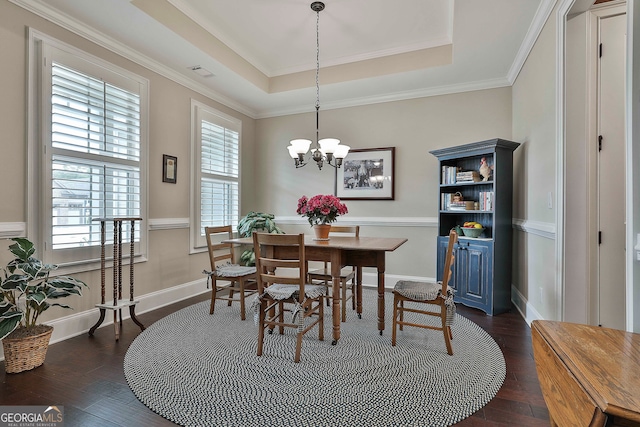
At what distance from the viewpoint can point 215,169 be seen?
4.64 metres

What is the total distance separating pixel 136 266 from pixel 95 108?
5.32 feet

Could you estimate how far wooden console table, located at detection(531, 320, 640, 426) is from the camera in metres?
0.73

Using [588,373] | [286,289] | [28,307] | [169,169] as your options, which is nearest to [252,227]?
[169,169]

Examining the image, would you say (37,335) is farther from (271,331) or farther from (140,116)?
(140,116)

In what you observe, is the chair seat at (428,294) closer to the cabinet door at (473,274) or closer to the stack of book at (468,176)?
the cabinet door at (473,274)

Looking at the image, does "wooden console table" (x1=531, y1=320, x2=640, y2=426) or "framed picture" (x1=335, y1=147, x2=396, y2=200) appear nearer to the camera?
"wooden console table" (x1=531, y1=320, x2=640, y2=426)

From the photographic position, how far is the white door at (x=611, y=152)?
2312 mm

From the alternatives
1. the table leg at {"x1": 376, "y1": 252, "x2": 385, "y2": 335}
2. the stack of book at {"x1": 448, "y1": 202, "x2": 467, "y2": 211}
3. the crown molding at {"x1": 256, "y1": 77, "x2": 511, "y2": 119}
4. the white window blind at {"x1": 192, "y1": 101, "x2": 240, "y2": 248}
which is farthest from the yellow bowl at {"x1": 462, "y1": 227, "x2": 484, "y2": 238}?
the white window blind at {"x1": 192, "y1": 101, "x2": 240, "y2": 248}

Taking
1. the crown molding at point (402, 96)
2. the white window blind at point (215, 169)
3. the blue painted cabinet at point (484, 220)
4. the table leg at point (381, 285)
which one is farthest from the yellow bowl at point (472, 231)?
the white window blind at point (215, 169)

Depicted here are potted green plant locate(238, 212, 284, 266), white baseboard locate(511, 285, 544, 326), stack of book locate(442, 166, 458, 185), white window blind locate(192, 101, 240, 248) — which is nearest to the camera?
white baseboard locate(511, 285, 544, 326)

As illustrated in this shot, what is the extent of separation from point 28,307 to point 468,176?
4.25 metres

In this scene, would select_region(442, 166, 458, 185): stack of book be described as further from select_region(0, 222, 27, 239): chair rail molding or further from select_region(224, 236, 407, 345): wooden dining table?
select_region(0, 222, 27, 239): chair rail molding

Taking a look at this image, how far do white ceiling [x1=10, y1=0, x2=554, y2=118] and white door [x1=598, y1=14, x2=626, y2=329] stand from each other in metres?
0.61

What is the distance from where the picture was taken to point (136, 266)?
3.50 meters
